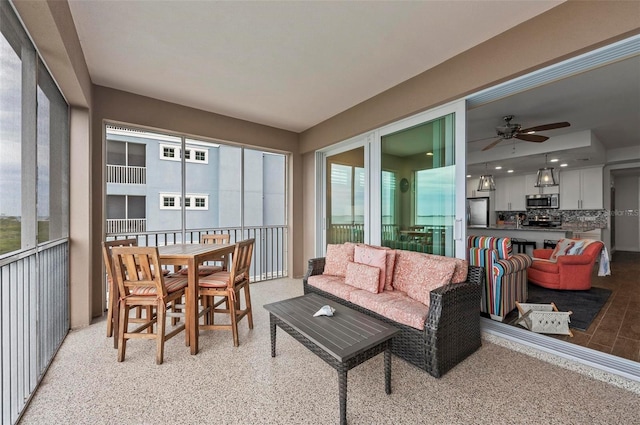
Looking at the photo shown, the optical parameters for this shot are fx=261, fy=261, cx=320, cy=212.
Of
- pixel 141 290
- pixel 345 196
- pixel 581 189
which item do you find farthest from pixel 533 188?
pixel 141 290

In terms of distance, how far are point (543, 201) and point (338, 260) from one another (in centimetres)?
698

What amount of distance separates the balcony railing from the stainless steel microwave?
9052mm

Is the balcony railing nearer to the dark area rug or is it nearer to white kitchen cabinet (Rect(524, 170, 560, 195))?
the dark area rug

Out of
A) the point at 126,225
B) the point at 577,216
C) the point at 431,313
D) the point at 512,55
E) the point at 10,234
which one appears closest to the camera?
the point at 10,234

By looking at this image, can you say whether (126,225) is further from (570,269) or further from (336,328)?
(570,269)

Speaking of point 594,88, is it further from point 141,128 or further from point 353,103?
point 141,128

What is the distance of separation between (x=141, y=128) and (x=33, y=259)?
214 centimetres

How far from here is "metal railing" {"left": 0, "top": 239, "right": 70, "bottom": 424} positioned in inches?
59.9

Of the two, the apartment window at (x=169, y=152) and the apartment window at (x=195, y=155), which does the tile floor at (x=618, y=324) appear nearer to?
the apartment window at (x=195, y=155)

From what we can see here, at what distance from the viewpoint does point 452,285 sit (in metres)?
2.15

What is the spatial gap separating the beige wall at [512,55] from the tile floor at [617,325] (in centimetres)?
245

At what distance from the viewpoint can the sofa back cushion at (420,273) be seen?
2297 mm

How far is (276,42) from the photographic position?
2.36 m

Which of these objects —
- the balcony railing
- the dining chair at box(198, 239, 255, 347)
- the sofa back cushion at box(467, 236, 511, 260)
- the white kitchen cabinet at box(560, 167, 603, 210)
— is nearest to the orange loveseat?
the sofa back cushion at box(467, 236, 511, 260)
